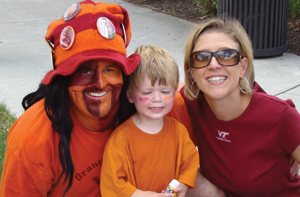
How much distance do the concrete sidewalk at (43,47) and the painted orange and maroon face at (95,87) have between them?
98cm

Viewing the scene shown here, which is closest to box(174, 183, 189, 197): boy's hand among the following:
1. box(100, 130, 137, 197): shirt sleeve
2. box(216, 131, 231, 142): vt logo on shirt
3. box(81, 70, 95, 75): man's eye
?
box(100, 130, 137, 197): shirt sleeve

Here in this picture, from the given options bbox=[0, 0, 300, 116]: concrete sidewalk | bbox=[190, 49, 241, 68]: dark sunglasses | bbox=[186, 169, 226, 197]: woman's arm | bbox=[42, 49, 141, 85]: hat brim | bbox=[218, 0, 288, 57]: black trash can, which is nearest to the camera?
bbox=[42, 49, 141, 85]: hat brim

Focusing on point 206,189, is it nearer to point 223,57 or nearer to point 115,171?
point 115,171

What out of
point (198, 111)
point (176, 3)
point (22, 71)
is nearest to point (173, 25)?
point (176, 3)

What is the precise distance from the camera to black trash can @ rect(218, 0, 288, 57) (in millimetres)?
5164

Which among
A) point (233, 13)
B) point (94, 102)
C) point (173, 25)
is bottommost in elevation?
point (173, 25)

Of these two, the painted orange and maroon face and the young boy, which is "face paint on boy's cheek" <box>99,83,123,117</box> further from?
the young boy

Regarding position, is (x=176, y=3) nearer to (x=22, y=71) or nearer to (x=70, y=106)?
(x=22, y=71)

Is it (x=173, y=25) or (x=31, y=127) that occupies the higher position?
(x=31, y=127)

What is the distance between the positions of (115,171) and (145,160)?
226 mm

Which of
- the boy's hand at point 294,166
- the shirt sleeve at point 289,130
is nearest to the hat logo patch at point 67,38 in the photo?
the shirt sleeve at point 289,130

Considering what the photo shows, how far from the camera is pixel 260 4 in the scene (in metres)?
5.14

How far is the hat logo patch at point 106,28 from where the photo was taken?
1.85m

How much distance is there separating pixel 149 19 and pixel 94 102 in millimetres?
6011
